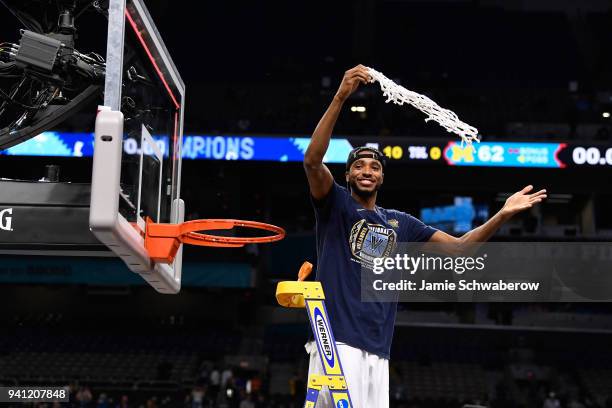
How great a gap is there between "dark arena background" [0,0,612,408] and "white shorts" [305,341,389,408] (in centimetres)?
1549

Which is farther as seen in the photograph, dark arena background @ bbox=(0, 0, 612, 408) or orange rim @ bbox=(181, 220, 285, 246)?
dark arena background @ bbox=(0, 0, 612, 408)

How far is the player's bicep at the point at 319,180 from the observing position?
12.0 feet

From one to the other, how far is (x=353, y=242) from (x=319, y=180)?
0.35 metres

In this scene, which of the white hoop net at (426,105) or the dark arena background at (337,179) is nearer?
the white hoop net at (426,105)

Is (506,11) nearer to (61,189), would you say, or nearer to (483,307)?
(483,307)

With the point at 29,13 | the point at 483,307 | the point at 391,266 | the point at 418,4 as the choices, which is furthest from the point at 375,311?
the point at 418,4

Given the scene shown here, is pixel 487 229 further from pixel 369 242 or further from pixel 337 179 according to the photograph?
pixel 337 179

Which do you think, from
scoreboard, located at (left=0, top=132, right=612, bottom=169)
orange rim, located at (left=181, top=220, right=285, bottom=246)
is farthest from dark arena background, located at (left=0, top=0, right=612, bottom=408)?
orange rim, located at (left=181, top=220, right=285, bottom=246)

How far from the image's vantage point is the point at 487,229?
3.94m

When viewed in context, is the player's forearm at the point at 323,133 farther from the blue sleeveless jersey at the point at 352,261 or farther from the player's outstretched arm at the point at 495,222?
the player's outstretched arm at the point at 495,222

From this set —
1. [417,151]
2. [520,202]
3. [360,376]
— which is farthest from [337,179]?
[360,376]

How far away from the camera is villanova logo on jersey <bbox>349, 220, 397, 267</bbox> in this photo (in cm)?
385

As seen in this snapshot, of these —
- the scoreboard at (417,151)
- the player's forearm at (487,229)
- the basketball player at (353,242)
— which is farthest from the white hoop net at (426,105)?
the scoreboard at (417,151)

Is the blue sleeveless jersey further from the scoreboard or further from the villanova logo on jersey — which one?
the scoreboard
